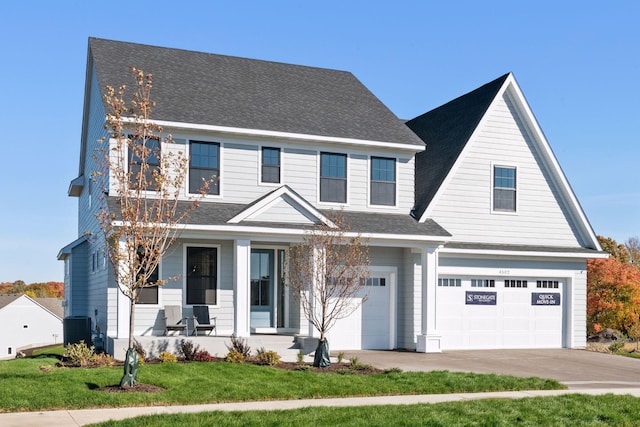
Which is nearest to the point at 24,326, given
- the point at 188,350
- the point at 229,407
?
the point at 188,350

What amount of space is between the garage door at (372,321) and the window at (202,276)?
4.14 metres

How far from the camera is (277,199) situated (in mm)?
21266

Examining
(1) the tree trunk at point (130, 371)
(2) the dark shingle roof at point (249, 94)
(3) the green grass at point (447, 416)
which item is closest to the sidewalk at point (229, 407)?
(3) the green grass at point (447, 416)

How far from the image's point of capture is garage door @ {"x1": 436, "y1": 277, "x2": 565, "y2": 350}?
2412 centimetres

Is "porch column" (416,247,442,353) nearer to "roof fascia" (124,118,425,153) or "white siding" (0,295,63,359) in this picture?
"roof fascia" (124,118,425,153)

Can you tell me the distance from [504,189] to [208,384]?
1429cm

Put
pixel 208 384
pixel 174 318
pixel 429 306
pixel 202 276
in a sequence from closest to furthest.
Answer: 1. pixel 208 384
2. pixel 174 318
3. pixel 202 276
4. pixel 429 306

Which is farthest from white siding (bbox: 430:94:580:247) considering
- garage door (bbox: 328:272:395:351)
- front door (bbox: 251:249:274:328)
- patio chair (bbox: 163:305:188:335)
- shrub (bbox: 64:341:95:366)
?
shrub (bbox: 64:341:95:366)

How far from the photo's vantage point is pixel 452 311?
951 inches

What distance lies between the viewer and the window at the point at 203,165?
21656mm

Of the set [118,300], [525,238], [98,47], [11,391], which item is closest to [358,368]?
[118,300]

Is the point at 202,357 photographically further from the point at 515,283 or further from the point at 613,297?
the point at 613,297

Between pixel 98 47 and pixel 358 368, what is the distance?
541 inches

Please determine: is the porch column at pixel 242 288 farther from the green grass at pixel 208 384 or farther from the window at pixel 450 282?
the window at pixel 450 282
